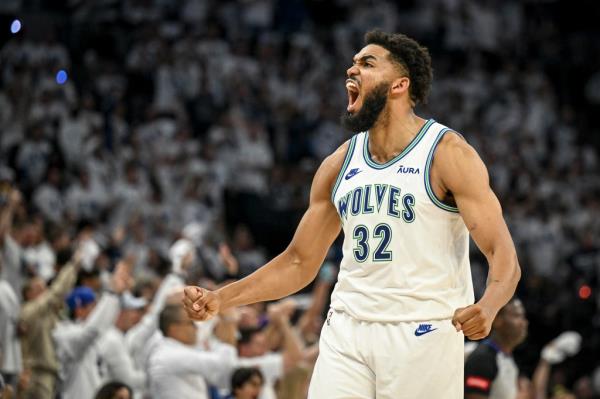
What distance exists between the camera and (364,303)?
5156 mm

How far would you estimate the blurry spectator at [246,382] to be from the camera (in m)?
7.98

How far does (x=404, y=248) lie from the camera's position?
16.8 ft

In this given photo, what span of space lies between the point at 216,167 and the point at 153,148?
0.89 metres

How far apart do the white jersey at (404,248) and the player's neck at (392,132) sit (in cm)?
7

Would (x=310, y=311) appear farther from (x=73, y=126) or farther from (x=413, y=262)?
(x=73, y=126)

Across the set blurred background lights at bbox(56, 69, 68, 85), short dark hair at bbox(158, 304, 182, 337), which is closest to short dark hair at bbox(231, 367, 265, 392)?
short dark hair at bbox(158, 304, 182, 337)

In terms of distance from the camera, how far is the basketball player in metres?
5.02

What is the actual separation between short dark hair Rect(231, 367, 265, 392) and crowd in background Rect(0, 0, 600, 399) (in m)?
0.82

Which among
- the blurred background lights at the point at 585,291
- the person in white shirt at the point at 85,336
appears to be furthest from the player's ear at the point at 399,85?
the blurred background lights at the point at 585,291

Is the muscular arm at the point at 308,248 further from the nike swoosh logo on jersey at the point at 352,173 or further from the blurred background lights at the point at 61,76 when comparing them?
the blurred background lights at the point at 61,76

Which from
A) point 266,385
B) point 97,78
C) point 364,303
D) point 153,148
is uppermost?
point 97,78

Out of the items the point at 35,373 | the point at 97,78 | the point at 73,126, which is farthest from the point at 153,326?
the point at 97,78

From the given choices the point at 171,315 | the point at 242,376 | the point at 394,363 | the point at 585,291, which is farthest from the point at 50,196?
the point at 394,363

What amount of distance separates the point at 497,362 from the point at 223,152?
10.0m
